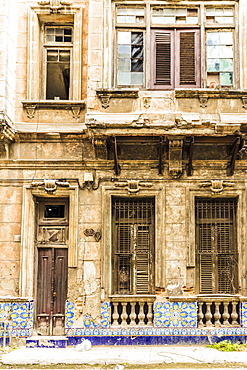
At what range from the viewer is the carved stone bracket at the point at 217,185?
11.0 m

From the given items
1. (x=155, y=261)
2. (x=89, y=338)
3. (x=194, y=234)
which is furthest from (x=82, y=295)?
(x=194, y=234)

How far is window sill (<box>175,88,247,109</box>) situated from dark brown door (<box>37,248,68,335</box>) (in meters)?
4.23

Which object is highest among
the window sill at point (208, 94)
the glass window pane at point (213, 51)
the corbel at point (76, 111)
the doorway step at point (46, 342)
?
the glass window pane at point (213, 51)

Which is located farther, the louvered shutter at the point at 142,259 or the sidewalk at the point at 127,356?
the louvered shutter at the point at 142,259

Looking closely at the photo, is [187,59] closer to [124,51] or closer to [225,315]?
[124,51]

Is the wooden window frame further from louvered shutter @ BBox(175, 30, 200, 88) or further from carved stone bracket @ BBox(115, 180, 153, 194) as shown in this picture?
carved stone bracket @ BBox(115, 180, 153, 194)

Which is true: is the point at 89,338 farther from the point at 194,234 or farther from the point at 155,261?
the point at 194,234

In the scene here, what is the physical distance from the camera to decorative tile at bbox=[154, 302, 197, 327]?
34.8ft

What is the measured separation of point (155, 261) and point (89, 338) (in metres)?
2.10

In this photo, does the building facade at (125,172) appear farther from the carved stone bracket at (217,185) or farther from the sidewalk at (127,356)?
the sidewalk at (127,356)

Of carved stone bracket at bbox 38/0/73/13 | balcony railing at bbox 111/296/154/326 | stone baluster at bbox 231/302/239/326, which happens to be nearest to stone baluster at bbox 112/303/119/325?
balcony railing at bbox 111/296/154/326

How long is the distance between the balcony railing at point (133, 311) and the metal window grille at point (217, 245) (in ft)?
4.13

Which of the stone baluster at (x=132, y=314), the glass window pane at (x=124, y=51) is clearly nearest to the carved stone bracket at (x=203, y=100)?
the glass window pane at (x=124, y=51)

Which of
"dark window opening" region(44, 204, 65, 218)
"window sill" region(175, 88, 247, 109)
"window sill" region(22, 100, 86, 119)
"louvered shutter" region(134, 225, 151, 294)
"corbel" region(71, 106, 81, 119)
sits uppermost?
"window sill" region(175, 88, 247, 109)
